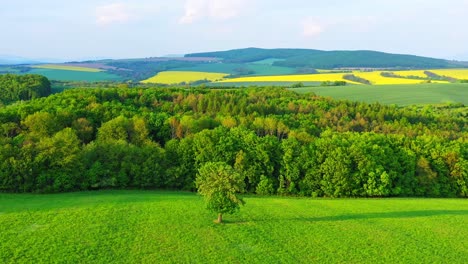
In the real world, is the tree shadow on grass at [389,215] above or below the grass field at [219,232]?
below

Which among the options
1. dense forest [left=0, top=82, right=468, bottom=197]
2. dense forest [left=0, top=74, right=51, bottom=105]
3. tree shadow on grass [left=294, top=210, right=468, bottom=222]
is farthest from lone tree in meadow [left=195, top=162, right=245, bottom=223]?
dense forest [left=0, top=74, right=51, bottom=105]

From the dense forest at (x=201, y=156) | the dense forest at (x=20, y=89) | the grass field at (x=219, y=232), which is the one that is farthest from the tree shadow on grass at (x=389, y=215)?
the dense forest at (x=20, y=89)

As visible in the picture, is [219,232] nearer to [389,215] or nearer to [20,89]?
[389,215]

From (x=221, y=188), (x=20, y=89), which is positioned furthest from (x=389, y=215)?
(x=20, y=89)

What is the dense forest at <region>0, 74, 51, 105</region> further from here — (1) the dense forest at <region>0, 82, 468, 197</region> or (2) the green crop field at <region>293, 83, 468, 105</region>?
(2) the green crop field at <region>293, 83, 468, 105</region>

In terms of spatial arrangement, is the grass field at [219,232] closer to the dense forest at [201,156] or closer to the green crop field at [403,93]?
the dense forest at [201,156]

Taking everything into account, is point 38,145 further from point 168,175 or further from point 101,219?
point 101,219

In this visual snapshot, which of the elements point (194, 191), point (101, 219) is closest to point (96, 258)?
point (101, 219)
